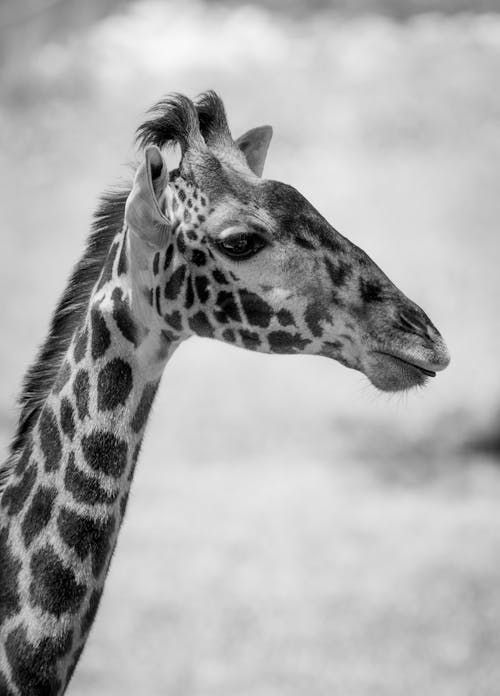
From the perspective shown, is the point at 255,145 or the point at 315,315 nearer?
the point at 315,315

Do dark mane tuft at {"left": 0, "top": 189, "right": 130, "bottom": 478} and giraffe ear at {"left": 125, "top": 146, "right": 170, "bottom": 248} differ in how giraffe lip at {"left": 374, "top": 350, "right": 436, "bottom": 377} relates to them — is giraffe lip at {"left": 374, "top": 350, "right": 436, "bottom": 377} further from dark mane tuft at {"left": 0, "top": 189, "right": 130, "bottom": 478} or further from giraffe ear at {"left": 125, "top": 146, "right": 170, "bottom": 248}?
dark mane tuft at {"left": 0, "top": 189, "right": 130, "bottom": 478}

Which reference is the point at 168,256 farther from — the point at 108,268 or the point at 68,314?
the point at 68,314

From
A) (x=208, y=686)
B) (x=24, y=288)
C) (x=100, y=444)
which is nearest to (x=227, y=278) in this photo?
(x=100, y=444)

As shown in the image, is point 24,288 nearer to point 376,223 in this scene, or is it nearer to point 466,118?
point 376,223

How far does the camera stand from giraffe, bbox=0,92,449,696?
2.76 m

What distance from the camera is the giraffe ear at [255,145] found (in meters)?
3.39

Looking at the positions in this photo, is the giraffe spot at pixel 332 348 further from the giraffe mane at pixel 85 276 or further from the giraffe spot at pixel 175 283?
the giraffe mane at pixel 85 276

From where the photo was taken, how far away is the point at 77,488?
Answer: 2.83 meters

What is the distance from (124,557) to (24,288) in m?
2.97

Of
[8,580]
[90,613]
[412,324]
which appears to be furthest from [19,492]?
[412,324]

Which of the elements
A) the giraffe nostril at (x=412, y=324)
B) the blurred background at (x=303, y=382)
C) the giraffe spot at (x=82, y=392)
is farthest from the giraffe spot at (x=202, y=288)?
the blurred background at (x=303, y=382)

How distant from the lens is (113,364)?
288 centimetres

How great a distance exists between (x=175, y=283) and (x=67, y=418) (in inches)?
18.0

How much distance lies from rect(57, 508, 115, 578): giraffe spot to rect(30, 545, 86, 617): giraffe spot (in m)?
0.05
